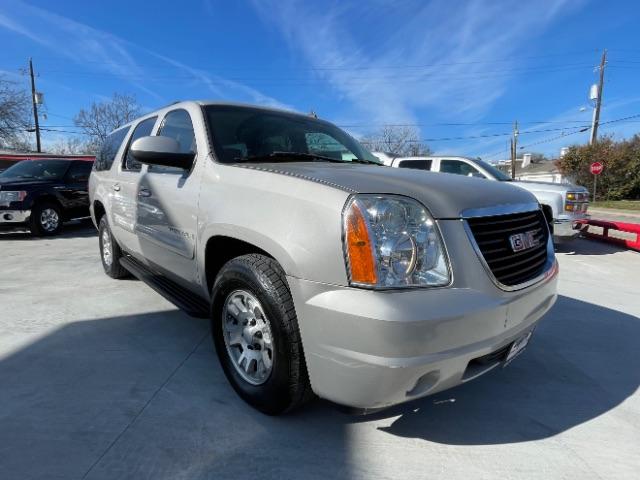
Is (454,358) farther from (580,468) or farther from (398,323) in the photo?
(580,468)

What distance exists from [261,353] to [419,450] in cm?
→ 95

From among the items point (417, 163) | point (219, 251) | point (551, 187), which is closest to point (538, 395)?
point (219, 251)

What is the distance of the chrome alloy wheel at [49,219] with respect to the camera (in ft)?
28.8

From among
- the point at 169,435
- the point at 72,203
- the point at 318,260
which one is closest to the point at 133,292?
the point at 169,435

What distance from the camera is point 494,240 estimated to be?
6.59ft

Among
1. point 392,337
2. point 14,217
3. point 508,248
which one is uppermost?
point 508,248

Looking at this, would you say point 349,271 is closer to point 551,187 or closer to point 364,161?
point 364,161

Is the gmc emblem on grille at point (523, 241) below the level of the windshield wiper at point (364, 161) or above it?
below

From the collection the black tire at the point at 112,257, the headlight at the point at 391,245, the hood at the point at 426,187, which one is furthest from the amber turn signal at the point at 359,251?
the black tire at the point at 112,257

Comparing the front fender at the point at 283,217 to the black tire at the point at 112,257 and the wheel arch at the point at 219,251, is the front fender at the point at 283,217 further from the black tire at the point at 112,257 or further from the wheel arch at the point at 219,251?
the black tire at the point at 112,257

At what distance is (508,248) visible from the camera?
2.08 meters

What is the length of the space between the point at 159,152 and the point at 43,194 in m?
7.72

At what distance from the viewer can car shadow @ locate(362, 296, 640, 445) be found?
7.32ft

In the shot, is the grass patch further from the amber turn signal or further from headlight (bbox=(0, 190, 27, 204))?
headlight (bbox=(0, 190, 27, 204))
